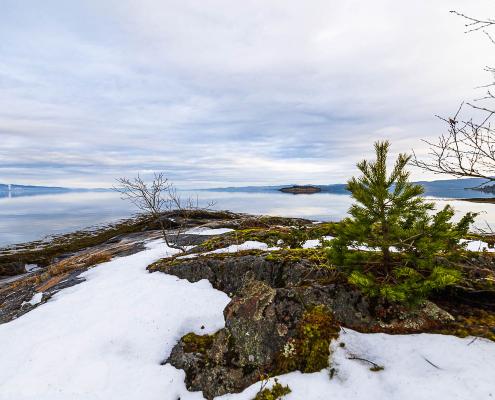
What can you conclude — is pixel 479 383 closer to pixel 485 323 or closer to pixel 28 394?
pixel 485 323

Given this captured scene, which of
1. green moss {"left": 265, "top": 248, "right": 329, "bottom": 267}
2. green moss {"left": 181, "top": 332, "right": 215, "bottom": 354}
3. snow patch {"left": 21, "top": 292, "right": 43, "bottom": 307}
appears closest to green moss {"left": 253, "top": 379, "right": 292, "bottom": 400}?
green moss {"left": 181, "top": 332, "right": 215, "bottom": 354}

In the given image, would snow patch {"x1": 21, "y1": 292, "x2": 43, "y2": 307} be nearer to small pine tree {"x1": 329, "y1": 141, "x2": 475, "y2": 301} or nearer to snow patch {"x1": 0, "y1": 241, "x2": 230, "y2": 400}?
snow patch {"x1": 0, "y1": 241, "x2": 230, "y2": 400}

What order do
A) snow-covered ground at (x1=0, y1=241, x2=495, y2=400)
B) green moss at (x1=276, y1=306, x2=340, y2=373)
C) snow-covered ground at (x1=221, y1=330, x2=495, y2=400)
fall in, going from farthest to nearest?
green moss at (x1=276, y1=306, x2=340, y2=373)
snow-covered ground at (x1=0, y1=241, x2=495, y2=400)
snow-covered ground at (x1=221, y1=330, x2=495, y2=400)

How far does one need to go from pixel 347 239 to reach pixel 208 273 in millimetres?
4814

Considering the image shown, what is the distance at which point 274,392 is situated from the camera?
17.3 ft

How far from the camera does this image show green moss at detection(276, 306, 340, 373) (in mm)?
5605

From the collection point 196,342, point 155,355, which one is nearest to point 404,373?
point 196,342

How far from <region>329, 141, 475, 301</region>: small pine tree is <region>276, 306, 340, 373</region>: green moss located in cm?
111

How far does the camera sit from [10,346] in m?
7.79

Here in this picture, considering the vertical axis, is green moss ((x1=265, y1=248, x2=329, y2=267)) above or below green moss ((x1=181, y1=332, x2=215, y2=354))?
above

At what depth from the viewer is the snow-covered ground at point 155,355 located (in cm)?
490

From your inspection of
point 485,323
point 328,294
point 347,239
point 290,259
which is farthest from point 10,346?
point 485,323

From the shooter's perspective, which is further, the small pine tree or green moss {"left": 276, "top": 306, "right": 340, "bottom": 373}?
the small pine tree

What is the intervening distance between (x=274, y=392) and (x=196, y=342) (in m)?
2.29
